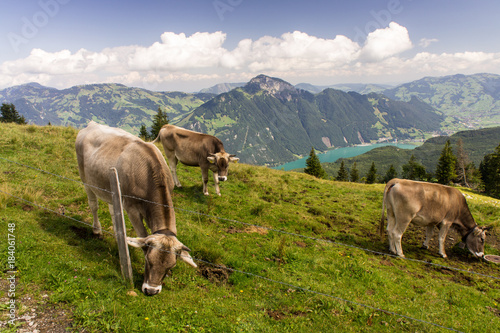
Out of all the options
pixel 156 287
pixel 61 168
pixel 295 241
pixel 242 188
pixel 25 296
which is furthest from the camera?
pixel 242 188

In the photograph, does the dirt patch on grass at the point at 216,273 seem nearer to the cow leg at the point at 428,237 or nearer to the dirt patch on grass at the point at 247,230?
the dirt patch on grass at the point at 247,230

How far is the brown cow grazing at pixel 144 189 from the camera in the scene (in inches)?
185

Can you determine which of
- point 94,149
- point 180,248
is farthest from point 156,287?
point 94,149

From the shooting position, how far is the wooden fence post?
4992 millimetres

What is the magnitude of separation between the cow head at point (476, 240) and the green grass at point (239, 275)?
35 centimetres

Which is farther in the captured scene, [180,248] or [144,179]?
[144,179]

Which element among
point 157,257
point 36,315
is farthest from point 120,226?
point 36,315

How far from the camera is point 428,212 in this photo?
9.52 m

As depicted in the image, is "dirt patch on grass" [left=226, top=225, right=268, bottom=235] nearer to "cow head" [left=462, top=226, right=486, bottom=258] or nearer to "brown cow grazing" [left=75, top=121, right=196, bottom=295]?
"brown cow grazing" [left=75, top=121, right=196, bottom=295]

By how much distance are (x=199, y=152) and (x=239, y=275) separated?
6830 millimetres

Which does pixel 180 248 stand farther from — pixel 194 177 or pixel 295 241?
pixel 194 177

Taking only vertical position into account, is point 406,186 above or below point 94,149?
below

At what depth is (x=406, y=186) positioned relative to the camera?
942 centimetres

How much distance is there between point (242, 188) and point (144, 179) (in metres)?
8.93
